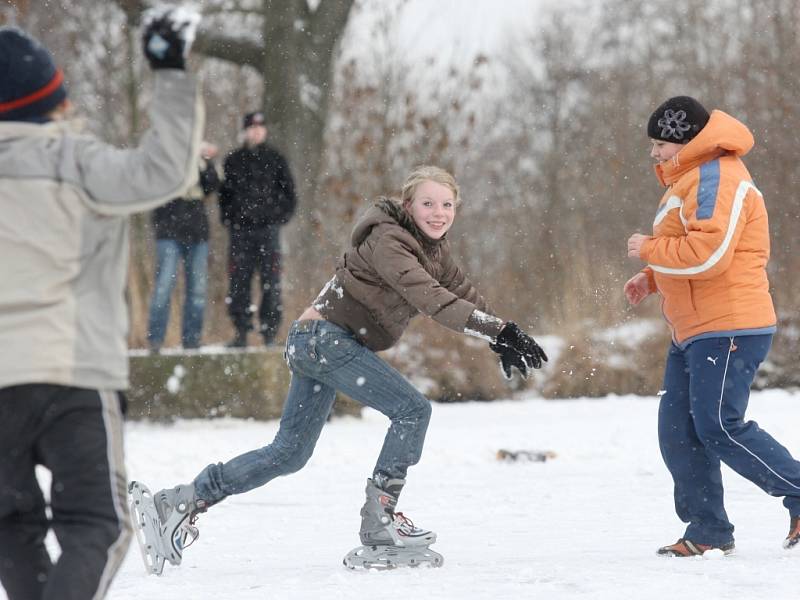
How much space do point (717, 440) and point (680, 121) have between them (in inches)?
48.6

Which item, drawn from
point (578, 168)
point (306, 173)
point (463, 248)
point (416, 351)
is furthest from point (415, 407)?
point (578, 168)

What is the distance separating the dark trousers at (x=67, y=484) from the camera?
2738 mm

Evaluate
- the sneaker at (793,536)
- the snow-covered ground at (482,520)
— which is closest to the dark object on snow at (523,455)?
the snow-covered ground at (482,520)

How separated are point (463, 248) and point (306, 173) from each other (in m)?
2.63

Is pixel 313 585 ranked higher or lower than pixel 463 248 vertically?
higher

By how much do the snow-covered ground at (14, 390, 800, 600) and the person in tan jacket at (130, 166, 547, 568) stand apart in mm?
176

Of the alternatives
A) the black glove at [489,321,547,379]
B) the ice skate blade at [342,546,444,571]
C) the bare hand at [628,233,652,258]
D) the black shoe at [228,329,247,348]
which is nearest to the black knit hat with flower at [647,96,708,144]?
the bare hand at [628,233,652,258]

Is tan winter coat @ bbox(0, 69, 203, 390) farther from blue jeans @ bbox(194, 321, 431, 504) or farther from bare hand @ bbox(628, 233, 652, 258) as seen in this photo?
bare hand @ bbox(628, 233, 652, 258)

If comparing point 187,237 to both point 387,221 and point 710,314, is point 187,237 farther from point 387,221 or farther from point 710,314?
point 710,314

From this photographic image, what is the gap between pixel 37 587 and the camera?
9.41 ft

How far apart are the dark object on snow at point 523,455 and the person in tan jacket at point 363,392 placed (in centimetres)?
351

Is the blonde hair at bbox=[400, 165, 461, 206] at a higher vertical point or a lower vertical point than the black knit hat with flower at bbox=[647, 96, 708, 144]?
lower

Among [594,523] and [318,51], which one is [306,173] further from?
[594,523]

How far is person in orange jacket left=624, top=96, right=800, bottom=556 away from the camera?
4.53m
